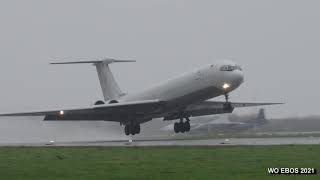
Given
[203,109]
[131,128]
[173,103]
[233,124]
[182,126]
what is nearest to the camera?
[173,103]

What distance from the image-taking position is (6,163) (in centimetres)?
2684

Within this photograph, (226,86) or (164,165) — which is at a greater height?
(226,86)

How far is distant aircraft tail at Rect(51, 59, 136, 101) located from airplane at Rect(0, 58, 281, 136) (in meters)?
2.97

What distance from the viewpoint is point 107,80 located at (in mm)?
63531

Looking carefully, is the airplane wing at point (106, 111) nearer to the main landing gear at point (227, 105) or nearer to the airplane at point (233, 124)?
the main landing gear at point (227, 105)

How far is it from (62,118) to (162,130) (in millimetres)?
24680

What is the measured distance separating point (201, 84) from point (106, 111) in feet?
28.2

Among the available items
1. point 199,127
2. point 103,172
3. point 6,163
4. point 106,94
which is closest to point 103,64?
point 106,94

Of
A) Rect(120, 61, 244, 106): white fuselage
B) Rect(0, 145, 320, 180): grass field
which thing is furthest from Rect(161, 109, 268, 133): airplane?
Rect(0, 145, 320, 180): grass field

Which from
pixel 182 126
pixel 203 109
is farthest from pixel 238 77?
pixel 182 126

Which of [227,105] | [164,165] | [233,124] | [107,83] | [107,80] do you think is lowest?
[164,165]

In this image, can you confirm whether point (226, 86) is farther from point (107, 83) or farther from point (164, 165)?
point (164, 165)

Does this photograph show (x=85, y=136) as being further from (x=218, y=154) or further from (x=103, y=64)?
Answer: (x=218, y=154)

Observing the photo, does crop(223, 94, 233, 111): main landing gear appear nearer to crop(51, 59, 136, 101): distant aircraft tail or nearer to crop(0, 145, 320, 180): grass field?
crop(51, 59, 136, 101): distant aircraft tail
